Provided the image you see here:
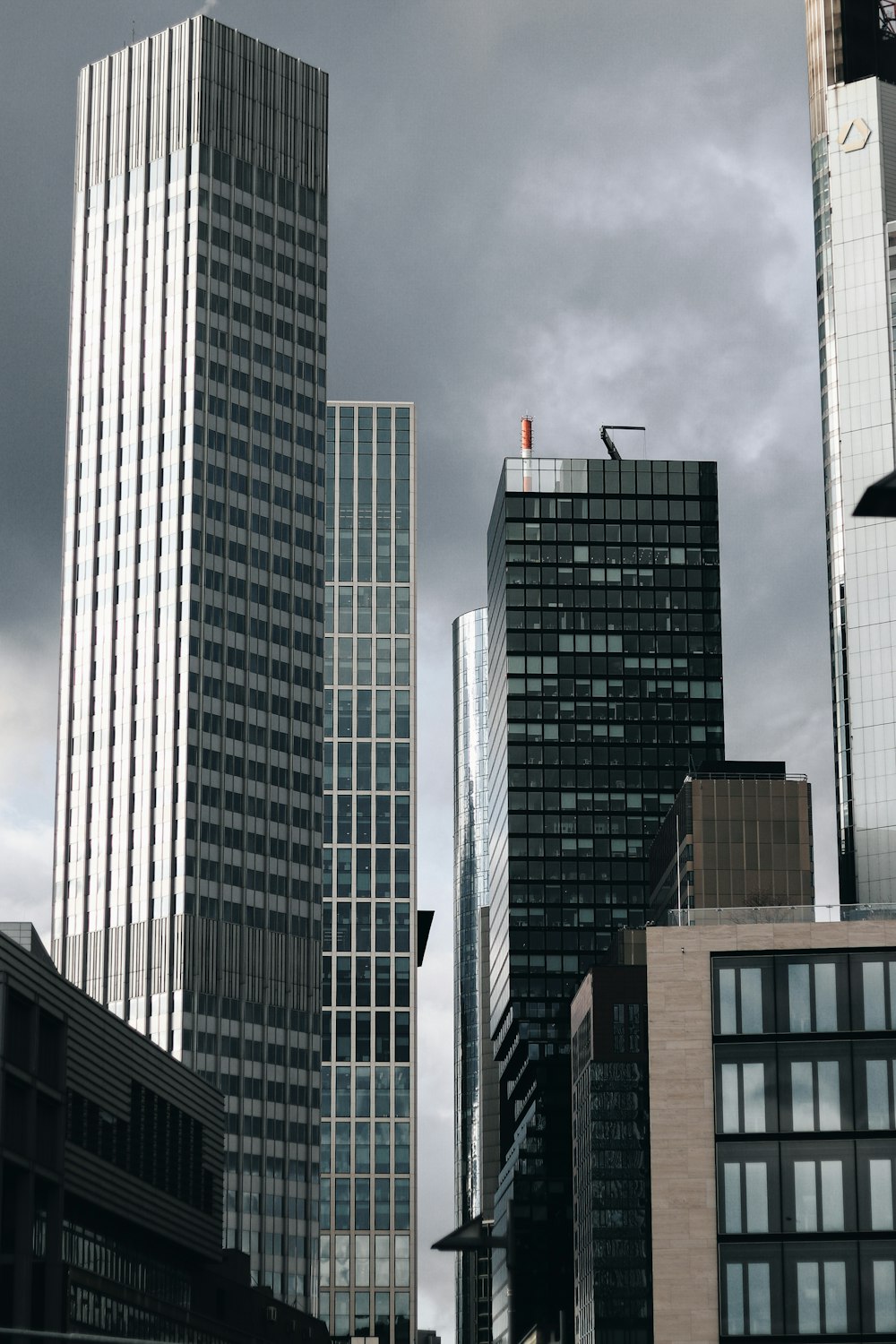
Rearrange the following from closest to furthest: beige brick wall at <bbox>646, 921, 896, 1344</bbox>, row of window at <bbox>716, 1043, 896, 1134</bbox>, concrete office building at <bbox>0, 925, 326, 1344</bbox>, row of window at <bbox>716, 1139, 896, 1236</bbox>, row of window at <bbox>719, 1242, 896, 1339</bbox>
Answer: concrete office building at <bbox>0, 925, 326, 1344</bbox>
row of window at <bbox>719, 1242, 896, 1339</bbox>
row of window at <bbox>716, 1139, 896, 1236</bbox>
beige brick wall at <bbox>646, 921, 896, 1344</bbox>
row of window at <bbox>716, 1043, 896, 1134</bbox>

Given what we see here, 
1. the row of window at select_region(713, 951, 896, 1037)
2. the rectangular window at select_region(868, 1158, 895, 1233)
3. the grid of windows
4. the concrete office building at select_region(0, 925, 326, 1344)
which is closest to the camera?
the concrete office building at select_region(0, 925, 326, 1344)

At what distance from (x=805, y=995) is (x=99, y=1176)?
38.3m

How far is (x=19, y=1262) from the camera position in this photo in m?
101

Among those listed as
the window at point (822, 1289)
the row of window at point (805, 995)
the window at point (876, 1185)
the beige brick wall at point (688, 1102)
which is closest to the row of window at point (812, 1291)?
the window at point (822, 1289)

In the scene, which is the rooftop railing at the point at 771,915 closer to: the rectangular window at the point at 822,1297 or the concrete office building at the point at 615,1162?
the rectangular window at the point at 822,1297

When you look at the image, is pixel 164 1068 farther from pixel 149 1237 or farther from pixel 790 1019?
pixel 790 1019

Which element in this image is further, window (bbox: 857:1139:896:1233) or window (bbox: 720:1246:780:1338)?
window (bbox: 857:1139:896:1233)

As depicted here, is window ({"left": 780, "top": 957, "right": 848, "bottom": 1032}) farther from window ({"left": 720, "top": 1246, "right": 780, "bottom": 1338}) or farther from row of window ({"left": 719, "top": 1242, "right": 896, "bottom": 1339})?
window ({"left": 720, "top": 1246, "right": 780, "bottom": 1338})

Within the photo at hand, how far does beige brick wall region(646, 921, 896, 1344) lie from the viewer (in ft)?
382

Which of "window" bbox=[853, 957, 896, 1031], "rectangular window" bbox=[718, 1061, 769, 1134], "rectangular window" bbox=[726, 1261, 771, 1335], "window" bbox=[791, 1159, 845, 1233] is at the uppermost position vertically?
"window" bbox=[853, 957, 896, 1031]

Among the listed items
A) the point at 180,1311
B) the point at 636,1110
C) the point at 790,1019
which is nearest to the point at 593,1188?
the point at 636,1110

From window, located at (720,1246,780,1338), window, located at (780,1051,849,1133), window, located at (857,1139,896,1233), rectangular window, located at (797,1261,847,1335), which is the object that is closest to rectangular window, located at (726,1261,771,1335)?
window, located at (720,1246,780,1338)

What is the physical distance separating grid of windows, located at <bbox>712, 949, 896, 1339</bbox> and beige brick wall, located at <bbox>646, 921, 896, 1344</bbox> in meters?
0.65

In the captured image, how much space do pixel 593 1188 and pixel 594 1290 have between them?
8.12 m
